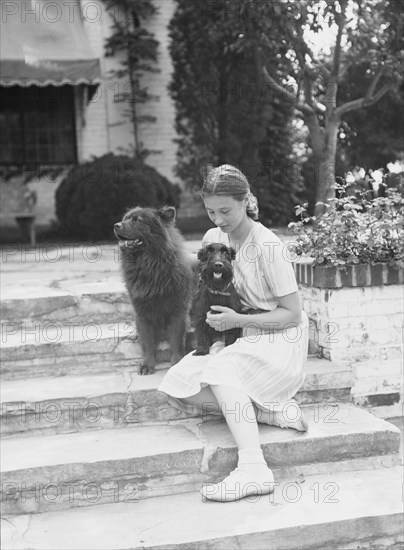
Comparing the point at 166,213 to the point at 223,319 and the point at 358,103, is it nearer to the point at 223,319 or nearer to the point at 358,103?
the point at 223,319

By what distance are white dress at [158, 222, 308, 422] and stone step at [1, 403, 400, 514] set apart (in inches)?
8.6

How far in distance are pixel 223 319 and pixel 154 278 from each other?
82cm

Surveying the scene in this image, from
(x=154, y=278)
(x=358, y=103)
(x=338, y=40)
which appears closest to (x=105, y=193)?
(x=338, y=40)

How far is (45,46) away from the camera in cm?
893

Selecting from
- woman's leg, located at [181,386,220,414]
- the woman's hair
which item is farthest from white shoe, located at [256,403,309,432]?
the woman's hair

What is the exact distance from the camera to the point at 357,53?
27.7 ft

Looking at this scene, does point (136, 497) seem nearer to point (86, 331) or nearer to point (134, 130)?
point (86, 331)

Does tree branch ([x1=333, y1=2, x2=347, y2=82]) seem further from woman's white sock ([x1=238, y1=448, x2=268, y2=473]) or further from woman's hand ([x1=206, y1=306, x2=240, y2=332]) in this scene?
woman's white sock ([x1=238, y1=448, x2=268, y2=473])

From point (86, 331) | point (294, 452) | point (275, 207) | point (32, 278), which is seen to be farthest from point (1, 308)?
point (275, 207)

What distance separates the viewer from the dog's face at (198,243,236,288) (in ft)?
10.4

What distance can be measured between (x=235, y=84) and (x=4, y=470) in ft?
28.0

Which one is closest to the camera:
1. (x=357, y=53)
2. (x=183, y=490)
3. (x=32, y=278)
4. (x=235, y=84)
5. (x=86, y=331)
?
(x=183, y=490)

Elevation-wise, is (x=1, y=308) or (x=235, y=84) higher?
(x=235, y=84)

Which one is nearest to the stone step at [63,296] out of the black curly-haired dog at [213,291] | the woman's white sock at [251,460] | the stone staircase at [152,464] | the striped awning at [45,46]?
the stone staircase at [152,464]
